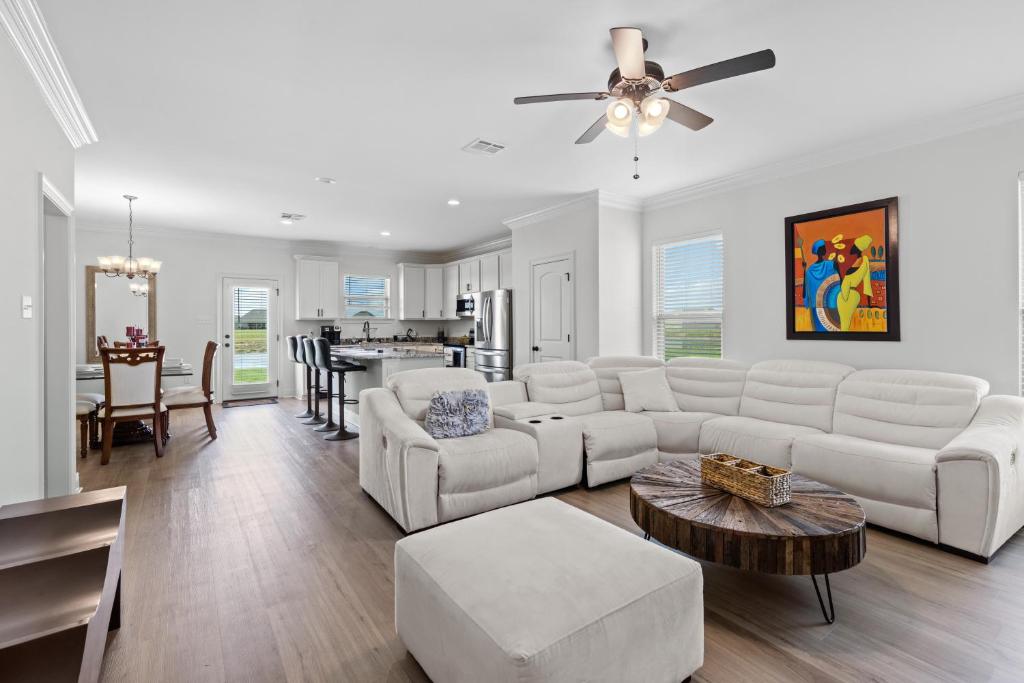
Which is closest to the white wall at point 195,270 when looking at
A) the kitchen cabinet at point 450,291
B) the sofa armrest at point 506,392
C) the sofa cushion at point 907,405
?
the kitchen cabinet at point 450,291

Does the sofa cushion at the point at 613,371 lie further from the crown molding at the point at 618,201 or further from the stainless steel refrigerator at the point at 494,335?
the stainless steel refrigerator at the point at 494,335

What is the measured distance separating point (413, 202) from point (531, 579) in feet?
16.0

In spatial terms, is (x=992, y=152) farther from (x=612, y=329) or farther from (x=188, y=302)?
(x=188, y=302)

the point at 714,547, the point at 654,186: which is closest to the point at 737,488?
the point at 714,547

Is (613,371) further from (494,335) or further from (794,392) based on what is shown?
(494,335)

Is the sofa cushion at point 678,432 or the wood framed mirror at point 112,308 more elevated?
the wood framed mirror at point 112,308

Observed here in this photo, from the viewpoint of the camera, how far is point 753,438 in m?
3.50

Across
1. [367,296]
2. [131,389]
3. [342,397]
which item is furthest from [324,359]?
[367,296]

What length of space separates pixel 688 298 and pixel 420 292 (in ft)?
17.4

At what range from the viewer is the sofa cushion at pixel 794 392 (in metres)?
3.70

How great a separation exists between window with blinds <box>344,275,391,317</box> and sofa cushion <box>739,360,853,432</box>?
21.4 feet

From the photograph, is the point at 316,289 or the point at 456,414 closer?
the point at 456,414

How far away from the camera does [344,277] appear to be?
8.57 metres

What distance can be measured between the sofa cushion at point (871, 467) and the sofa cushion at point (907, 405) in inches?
4.9
